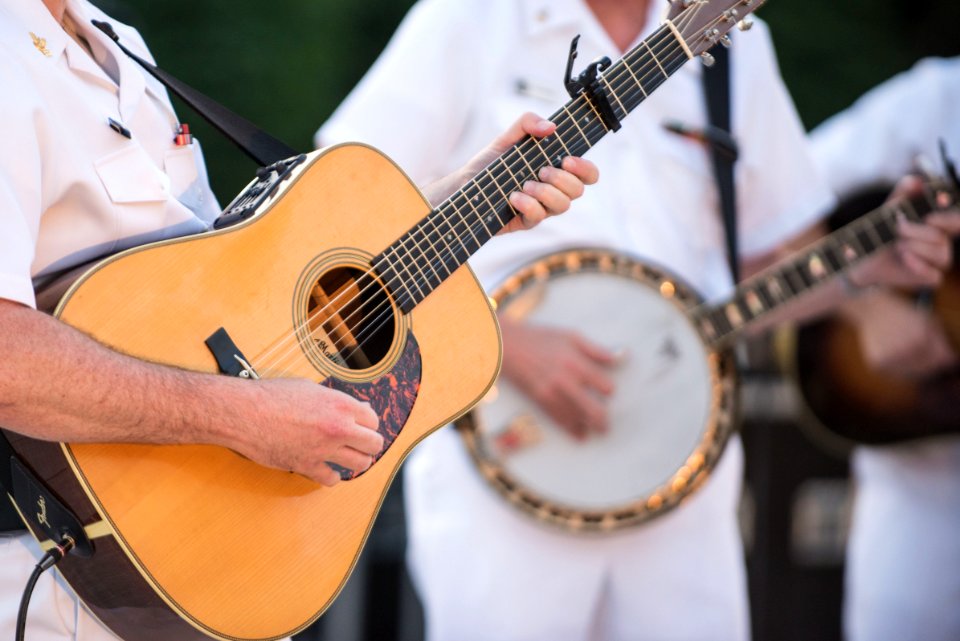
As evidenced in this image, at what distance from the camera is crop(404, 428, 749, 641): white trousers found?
2.82 m

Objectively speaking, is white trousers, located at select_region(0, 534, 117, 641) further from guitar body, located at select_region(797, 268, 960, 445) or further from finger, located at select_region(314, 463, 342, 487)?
guitar body, located at select_region(797, 268, 960, 445)

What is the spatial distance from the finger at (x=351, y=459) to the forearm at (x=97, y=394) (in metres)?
0.17

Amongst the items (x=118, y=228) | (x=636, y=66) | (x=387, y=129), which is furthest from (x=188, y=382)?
(x=387, y=129)

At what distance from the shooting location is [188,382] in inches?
67.5

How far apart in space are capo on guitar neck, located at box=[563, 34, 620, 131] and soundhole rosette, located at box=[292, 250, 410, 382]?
1.75 feet

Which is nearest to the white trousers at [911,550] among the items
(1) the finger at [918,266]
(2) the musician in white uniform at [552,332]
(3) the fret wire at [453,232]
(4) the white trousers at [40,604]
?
(1) the finger at [918,266]

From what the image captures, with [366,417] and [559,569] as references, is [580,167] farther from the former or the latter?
[559,569]

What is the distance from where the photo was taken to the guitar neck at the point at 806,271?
300cm

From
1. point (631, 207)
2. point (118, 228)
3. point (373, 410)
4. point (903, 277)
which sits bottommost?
point (903, 277)

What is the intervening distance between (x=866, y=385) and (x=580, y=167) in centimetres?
203

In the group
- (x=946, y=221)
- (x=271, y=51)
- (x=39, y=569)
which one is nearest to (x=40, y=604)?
(x=39, y=569)

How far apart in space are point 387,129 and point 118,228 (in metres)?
1.17

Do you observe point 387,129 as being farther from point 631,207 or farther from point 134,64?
point 134,64

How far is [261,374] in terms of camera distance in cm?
184
